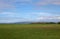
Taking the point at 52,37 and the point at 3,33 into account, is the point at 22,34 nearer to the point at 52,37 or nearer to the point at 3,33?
the point at 3,33

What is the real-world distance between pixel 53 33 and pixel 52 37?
0.99ft

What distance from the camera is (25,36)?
8.66 feet

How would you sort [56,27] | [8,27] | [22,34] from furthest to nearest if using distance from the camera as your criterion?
1. [8,27]
2. [56,27]
3. [22,34]

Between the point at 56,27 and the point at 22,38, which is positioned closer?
the point at 22,38

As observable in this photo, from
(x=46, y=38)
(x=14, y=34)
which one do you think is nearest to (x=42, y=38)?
(x=46, y=38)

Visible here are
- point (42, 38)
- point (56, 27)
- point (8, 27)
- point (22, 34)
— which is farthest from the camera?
point (8, 27)

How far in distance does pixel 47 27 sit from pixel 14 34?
940mm

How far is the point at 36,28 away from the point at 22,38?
732mm

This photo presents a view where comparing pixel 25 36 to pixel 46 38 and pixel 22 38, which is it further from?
pixel 46 38

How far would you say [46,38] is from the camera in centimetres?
254

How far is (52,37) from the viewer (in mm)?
2625

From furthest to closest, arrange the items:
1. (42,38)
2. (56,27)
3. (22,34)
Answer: (56,27) → (22,34) → (42,38)

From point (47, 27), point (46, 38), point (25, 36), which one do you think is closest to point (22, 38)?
point (25, 36)

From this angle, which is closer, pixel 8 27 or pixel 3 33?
pixel 3 33
